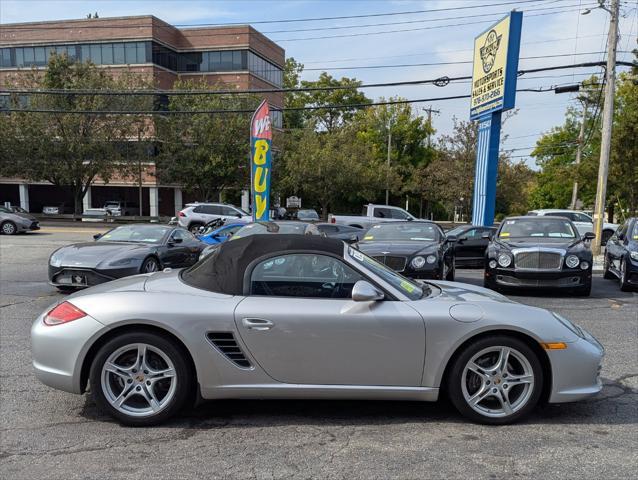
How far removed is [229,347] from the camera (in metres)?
3.68

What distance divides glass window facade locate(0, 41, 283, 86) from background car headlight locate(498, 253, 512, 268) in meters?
42.0

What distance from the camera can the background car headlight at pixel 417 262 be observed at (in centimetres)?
915

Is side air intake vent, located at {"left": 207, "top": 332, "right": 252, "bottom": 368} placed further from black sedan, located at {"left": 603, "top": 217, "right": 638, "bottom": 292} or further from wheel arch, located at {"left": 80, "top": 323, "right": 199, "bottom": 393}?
black sedan, located at {"left": 603, "top": 217, "right": 638, "bottom": 292}

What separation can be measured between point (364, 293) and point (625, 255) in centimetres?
875

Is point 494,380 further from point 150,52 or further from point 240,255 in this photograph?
point 150,52

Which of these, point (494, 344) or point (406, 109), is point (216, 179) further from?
point (494, 344)

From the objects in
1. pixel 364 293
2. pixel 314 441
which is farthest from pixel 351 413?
pixel 364 293

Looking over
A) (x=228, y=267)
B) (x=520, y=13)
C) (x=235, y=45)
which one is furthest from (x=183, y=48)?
(x=228, y=267)

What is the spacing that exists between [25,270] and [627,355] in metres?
12.7

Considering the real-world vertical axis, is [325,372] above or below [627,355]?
above

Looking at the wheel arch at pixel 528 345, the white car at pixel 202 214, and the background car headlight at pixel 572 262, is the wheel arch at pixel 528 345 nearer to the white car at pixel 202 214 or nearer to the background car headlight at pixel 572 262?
the background car headlight at pixel 572 262

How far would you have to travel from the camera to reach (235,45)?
4716 cm

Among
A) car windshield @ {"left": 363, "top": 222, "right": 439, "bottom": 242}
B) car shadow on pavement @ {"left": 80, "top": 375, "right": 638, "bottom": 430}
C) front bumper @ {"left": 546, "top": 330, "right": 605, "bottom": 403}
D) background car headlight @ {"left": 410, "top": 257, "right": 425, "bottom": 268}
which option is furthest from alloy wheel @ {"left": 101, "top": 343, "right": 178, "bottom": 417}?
car windshield @ {"left": 363, "top": 222, "right": 439, "bottom": 242}

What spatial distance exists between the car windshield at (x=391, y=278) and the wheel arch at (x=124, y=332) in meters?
1.45
